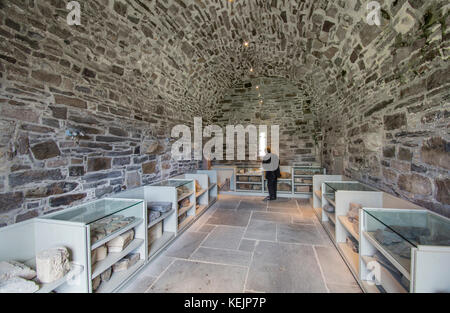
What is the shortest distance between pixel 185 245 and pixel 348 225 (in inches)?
82.8

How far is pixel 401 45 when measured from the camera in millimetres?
1904

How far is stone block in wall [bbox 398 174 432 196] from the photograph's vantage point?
1.71 metres

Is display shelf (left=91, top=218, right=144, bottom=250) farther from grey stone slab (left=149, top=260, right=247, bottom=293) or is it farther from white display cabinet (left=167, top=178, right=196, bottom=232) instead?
white display cabinet (left=167, top=178, right=196, bottom=232)

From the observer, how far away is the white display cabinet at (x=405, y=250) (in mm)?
1065

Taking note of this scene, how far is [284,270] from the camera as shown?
2.00 meters

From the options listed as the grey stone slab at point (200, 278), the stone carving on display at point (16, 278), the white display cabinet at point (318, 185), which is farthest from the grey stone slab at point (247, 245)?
the stone carving on display at point (16, 278)

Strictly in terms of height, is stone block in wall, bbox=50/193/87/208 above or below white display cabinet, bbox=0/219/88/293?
above

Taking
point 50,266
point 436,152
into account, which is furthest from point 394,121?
point 50,266

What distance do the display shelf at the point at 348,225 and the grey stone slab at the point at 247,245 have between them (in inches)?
45.6

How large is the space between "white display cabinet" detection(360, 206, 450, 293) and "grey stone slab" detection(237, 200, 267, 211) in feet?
7.93

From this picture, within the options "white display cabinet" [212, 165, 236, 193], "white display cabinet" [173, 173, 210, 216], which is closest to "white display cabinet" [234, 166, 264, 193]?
"white display cabinet" [212, 165, 236, 193]

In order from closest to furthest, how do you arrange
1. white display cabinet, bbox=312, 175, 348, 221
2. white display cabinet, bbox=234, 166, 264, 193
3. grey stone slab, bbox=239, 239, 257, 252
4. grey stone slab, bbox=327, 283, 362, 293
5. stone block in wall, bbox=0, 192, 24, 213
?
1. stone block in wall, bbox=0, 192, 24, 213
2. grey stone slab, bbox=327, 283, 362, 293
3. grey stone slab, bbox=239, 239, 257, 252
4. white display cabinet, bbox=312, 175, 348, 221
5. white display cabinet, bbox=234, 166, 264, 193

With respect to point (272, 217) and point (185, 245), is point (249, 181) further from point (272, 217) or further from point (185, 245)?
point (185, 245)
